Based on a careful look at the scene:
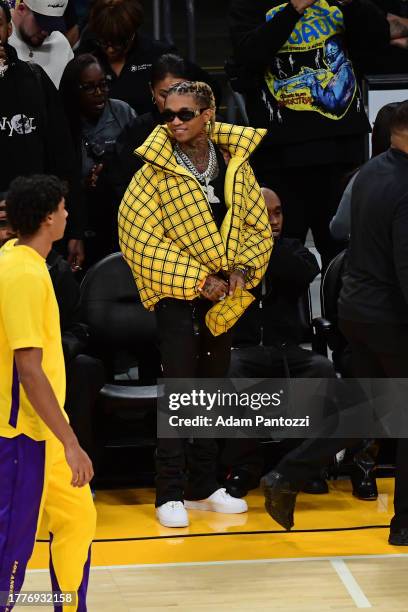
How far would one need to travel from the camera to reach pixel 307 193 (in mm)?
7148

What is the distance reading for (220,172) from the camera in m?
5.82

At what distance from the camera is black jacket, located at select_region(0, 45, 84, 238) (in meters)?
6.45

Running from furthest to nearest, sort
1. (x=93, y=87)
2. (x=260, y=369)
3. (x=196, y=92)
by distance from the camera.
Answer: (x=93, y=87), (x=260, y=369), (x=196, y=92)

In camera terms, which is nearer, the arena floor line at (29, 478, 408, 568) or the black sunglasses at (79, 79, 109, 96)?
the arena floor line at (29, 478, 408, 568)

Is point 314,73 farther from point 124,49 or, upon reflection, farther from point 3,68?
point 3,68

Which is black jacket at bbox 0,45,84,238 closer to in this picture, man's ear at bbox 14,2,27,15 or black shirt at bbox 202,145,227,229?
man's ear at bbox 14,2,27,15

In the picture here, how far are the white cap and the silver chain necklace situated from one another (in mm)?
1883

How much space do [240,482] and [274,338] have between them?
748 millimetres

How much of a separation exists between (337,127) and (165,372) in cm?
190

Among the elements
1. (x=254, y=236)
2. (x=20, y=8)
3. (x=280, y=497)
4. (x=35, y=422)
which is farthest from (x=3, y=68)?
(x=35, y=422)

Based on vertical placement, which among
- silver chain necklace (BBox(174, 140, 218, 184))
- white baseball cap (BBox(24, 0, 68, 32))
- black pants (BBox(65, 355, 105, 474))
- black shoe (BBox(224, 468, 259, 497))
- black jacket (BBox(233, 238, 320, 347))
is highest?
white baseball cap (BBox(24, 0, 68, 32))

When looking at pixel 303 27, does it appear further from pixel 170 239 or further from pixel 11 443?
pixel 11 443

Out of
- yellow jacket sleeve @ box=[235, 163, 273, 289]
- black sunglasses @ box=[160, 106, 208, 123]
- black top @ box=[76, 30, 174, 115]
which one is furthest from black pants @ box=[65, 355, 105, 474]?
black top @ box=[76, 30, 174, 115]

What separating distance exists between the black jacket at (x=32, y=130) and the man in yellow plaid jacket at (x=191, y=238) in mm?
881
